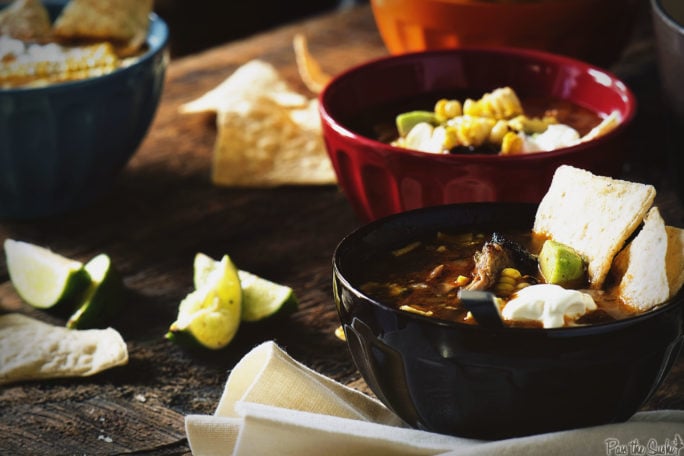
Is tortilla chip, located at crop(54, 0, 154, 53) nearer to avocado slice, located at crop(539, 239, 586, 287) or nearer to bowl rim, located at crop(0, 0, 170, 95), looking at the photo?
bowl rim, located at crop(0, 0, 170, 95)

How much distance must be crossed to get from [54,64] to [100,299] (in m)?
0.52

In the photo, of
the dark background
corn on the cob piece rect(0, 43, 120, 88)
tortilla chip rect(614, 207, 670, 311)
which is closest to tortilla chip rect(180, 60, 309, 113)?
corn on the cob piece rect(0, 43, 120, 88)

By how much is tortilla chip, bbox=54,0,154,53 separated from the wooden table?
0.93 ft

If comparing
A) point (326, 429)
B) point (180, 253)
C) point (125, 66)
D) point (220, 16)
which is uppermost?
point (125, 66)

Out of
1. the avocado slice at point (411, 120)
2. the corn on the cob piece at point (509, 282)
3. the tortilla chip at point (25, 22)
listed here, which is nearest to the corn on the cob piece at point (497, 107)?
the avocado slice at point (411, 120)

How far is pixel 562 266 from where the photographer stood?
1.08 meters

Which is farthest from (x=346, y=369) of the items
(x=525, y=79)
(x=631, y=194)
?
(x=525, y=79)

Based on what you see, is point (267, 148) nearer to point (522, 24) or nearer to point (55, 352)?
point (522, 24)

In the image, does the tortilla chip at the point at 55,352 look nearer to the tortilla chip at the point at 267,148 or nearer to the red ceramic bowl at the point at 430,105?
the red ceramic bowl at the point at 430,105

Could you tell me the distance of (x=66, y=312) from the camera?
1518 mm

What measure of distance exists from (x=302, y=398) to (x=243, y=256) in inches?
20.3

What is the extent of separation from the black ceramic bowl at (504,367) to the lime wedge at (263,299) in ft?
1.16

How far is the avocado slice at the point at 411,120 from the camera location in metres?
1.59

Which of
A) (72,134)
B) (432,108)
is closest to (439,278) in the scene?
(432,108)
